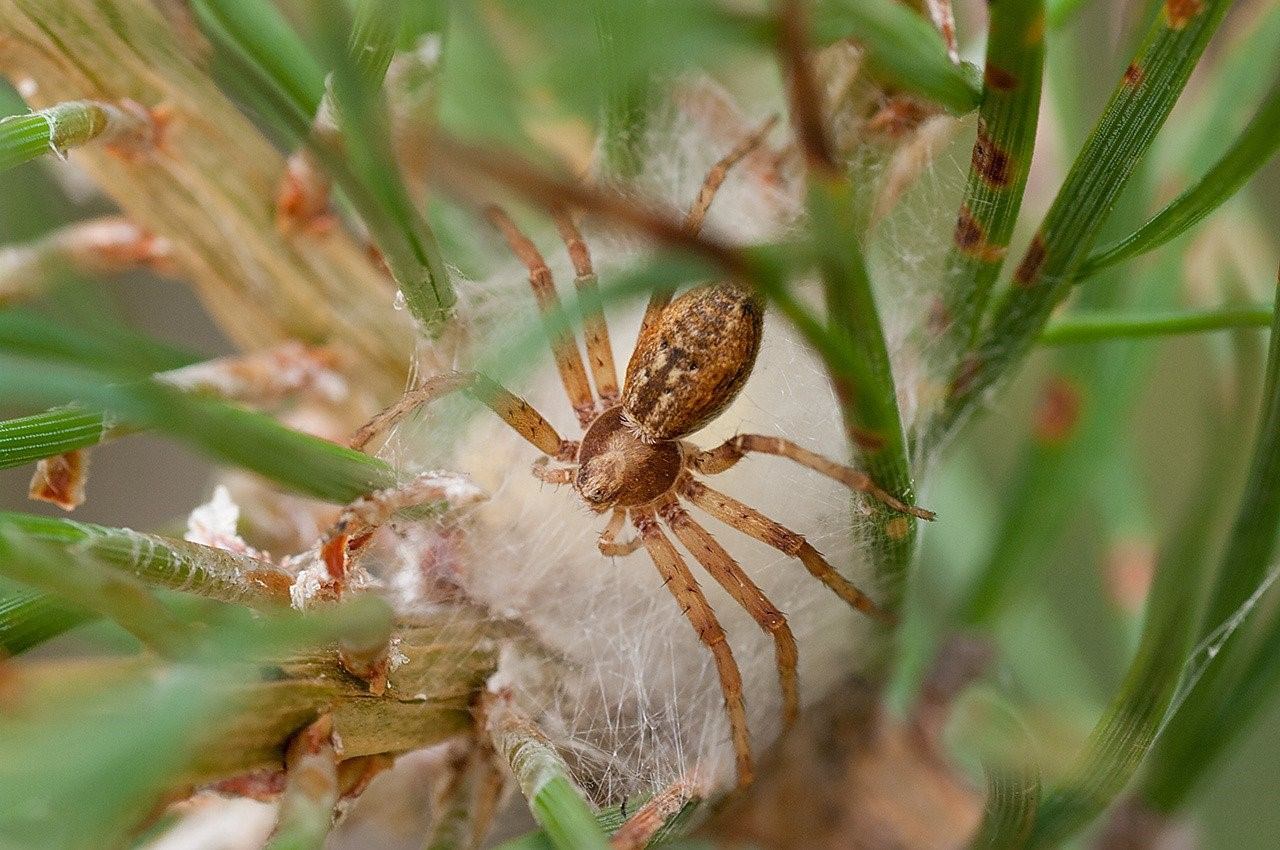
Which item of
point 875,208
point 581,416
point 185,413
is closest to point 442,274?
point 185,413

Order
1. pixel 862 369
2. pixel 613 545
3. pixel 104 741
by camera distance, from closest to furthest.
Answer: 1. pixel 104 741
2. pixel 862 369
3. pixel 613 545

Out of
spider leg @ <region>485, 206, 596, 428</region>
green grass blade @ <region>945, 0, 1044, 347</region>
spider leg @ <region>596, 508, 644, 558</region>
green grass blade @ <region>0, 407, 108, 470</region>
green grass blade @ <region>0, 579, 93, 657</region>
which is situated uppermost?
spider leg @ <region>485, 206, 596, 428</region>

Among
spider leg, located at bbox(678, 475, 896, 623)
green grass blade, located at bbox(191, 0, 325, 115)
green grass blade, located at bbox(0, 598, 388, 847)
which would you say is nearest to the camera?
green grass blade, located at bbox(0, 598, 388, 847)

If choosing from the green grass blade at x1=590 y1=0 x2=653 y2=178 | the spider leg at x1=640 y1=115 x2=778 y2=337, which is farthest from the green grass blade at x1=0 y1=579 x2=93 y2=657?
the spider leg at x1=640 y1=115 x2=778 y2=337

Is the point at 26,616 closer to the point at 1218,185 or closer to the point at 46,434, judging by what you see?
the point at 46,434

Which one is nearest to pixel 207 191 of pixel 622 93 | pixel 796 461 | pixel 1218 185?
pixel 622 93

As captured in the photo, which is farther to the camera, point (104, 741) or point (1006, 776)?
point (1006, 776)

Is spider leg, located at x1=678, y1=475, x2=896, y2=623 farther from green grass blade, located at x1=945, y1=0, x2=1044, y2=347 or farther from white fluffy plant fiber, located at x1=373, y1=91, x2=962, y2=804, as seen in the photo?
green grass blade, located at x1=945, y1=0, x2=1044, y2=347
